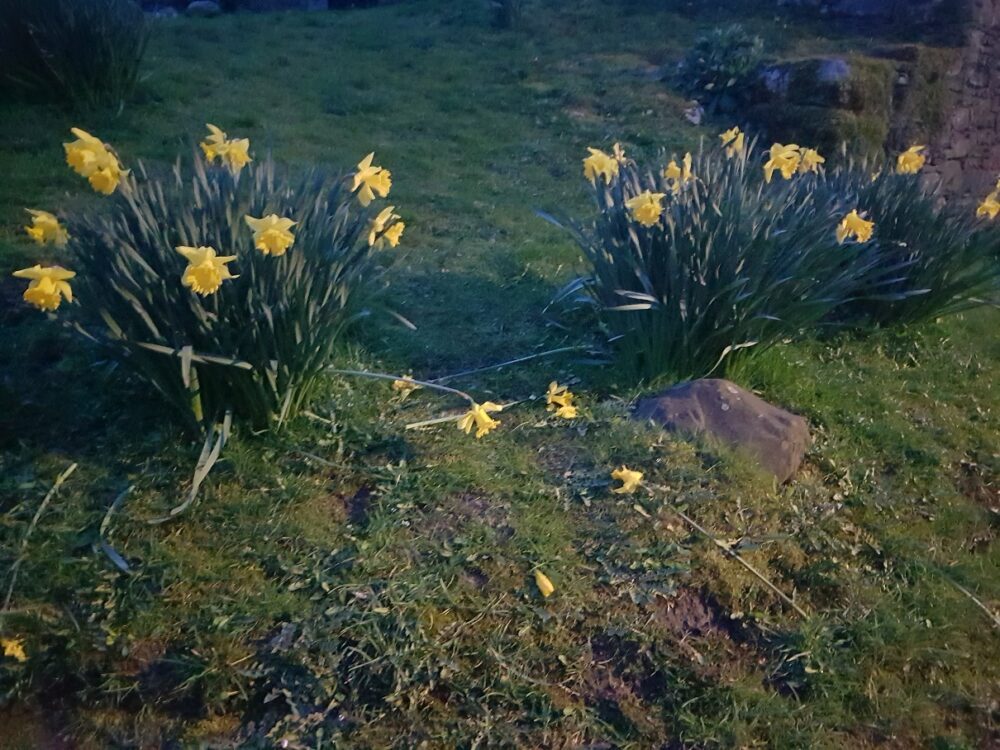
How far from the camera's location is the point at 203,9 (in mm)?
10867

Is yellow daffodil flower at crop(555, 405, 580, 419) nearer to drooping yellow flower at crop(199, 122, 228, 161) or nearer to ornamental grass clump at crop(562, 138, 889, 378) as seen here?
ornamental grass clump at crop(562, 138, 889, 378)

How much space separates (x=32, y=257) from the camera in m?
4.10

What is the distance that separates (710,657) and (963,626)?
0.83 meters

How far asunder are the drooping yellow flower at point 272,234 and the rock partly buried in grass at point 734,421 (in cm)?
141

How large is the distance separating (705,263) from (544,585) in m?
1.47

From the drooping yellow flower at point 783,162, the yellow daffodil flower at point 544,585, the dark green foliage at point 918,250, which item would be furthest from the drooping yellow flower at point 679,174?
the yellow daffodil flower at point 544,585

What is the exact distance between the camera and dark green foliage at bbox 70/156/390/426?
2.69 m

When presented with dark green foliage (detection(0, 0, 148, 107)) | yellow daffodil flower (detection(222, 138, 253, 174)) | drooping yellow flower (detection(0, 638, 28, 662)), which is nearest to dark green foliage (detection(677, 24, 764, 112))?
dark green foliage (detection(0, 0, 148, 107))

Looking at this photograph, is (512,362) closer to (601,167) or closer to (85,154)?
(601,167)

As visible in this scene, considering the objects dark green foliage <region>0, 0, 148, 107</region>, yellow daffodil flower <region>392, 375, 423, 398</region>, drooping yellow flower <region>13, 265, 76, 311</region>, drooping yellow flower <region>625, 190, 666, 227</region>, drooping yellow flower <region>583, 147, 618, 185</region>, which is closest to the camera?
drooping yellow flower <region>13, 265, 76, 311</region>

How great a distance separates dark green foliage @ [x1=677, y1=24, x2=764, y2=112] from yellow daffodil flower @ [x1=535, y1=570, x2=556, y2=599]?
5848mm

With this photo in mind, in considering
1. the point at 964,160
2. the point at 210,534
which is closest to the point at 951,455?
the point at 210,534

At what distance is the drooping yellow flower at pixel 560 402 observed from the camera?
310 centimetres

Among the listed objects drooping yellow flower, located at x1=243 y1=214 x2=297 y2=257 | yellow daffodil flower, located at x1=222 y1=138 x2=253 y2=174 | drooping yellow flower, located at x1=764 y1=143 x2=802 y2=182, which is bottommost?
drooping yellow flower, located at x1=764 y1=143 x2=802 y2=182
